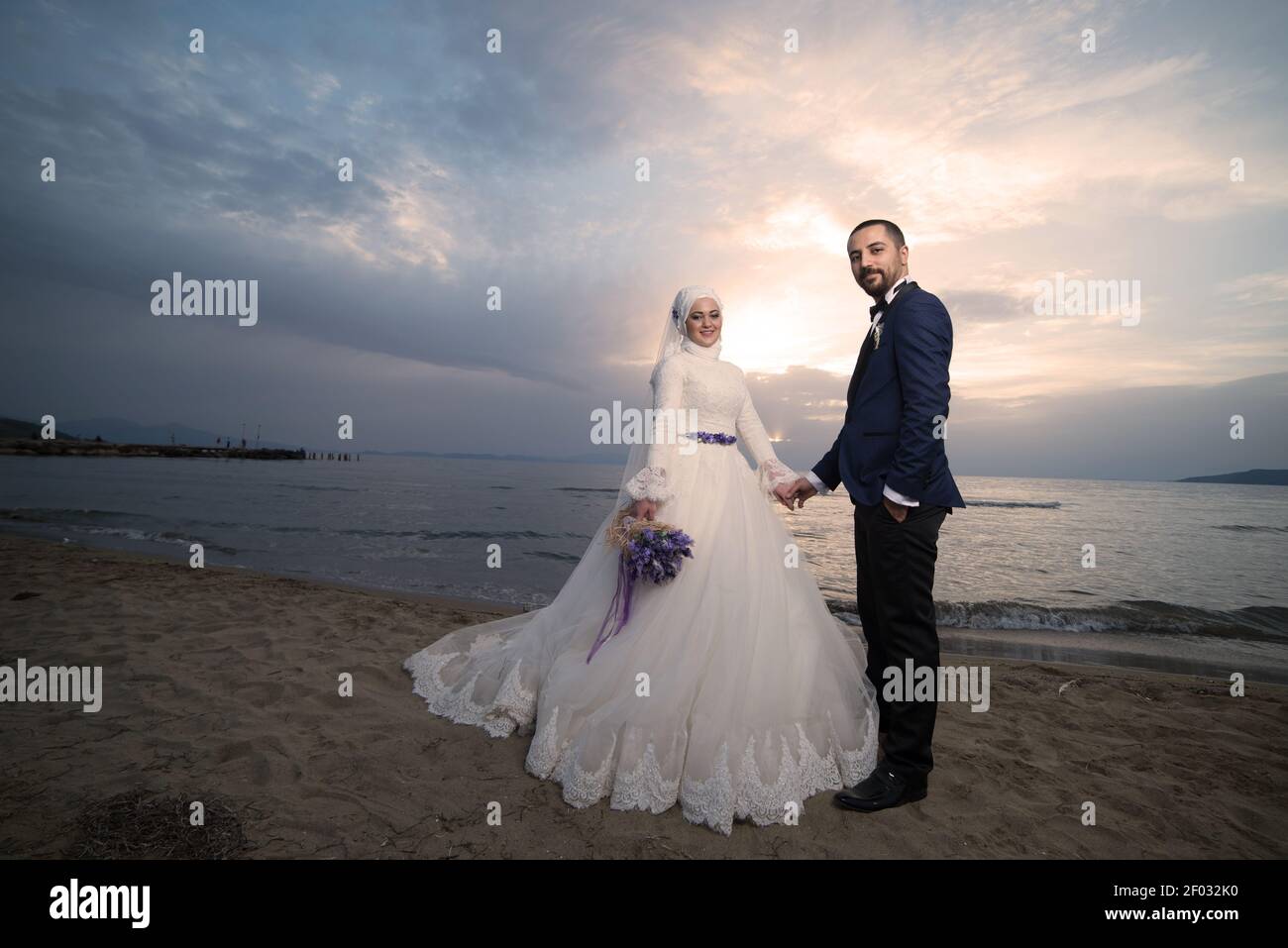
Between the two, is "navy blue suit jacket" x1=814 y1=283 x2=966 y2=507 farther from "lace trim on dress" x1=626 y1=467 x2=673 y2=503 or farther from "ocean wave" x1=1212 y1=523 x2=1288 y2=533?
"ocean wave" x1=1212 y1=523 x2=1288 y2=533

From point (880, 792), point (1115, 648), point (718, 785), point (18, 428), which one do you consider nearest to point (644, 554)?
point (718, 785)

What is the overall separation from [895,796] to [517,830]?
2007 mm

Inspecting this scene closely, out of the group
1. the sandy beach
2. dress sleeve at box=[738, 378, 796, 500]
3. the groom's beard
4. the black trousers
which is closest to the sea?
the sandy beach

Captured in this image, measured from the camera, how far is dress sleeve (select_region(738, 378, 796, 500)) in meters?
3.85

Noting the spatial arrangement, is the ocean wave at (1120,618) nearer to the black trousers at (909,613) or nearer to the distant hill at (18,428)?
the black trousers at (909,613)

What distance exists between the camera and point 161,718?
3.59 m

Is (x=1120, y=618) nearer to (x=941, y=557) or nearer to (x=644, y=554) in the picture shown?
(x=941, y=557)

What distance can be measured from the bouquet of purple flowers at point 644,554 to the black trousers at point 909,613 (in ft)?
3.74

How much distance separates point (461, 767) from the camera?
3.24 metres

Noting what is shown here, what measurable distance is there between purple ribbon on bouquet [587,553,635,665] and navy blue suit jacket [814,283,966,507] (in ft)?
4.80

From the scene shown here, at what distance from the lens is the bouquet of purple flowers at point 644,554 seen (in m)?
3.27

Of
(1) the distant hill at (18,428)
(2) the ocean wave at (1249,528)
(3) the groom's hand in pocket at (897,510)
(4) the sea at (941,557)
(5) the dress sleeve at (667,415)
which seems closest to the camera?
(3) the groom's hand in pocket at (897,510)

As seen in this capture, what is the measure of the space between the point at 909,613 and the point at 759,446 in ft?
4.94

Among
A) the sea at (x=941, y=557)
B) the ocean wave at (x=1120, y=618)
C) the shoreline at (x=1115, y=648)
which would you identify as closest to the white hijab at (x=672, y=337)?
the sea at (x=941, y=557)
